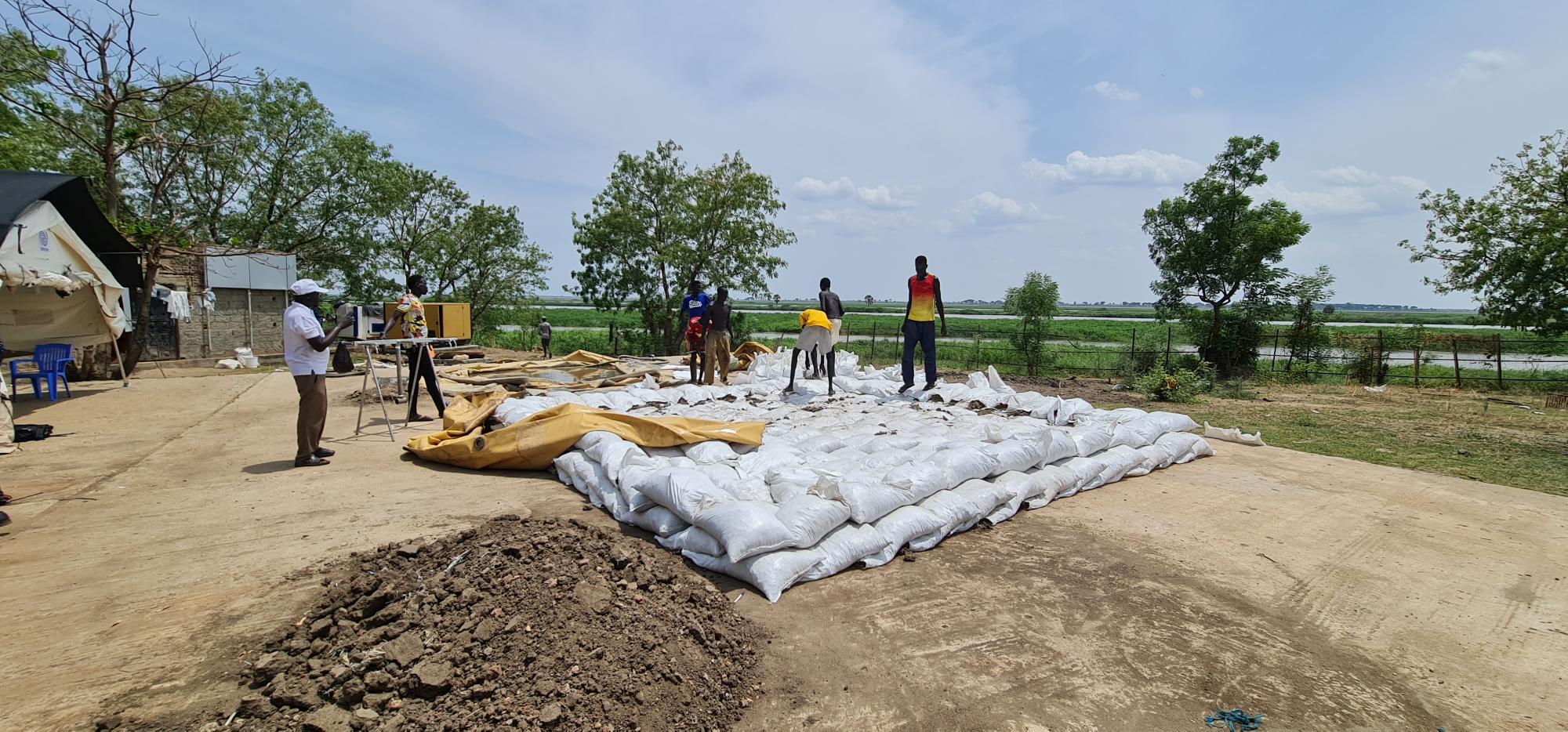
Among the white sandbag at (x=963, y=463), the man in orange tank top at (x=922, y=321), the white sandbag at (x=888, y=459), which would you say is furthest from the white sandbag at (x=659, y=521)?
the man in orange tank top at (x=922, y=321)

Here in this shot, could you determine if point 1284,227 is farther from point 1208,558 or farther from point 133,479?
point 133,479

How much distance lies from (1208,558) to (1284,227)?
41.9 ft

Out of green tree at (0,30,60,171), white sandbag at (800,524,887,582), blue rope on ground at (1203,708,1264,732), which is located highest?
green tree at (0,30,60,171)

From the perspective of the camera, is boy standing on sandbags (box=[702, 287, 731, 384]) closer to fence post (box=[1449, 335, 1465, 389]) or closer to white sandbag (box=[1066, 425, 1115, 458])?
white sandbag (box=[1066, 425, 1115, 458])

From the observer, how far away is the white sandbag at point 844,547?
9.45 ft

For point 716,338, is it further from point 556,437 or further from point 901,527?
point 901,527

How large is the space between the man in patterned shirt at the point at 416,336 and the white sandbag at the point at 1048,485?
15.8 feet

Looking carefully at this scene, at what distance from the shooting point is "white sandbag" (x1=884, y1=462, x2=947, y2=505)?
3.42 meters

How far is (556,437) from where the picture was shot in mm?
4387

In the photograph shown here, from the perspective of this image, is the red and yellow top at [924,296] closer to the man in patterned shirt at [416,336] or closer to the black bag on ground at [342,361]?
the man in patterned shirt at [416,336]

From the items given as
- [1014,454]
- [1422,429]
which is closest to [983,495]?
[1014,454]

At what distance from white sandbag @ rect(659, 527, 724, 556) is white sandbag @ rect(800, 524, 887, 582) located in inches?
16.1

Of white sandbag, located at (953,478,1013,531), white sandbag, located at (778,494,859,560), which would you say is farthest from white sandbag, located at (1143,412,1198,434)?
white sandbag, located at (778,494,859,560)

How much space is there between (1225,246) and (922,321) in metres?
9.83
